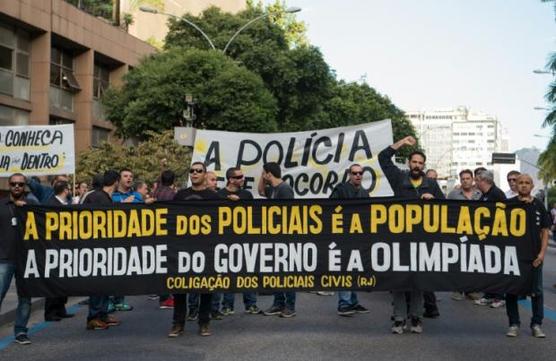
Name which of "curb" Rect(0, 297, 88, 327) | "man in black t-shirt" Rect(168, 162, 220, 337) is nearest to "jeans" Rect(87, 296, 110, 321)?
"man in black t-shirt" Rect(168, 162, 220, 337)

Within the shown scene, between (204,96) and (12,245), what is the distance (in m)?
22.9

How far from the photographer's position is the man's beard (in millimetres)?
9078

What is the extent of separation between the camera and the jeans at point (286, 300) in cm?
990

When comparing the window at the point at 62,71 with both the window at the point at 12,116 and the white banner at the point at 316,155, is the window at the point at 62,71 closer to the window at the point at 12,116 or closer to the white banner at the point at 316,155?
the window at the point at 12,116

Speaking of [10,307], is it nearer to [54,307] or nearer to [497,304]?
[54,307]

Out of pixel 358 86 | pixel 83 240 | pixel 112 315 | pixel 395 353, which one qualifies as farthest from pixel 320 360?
pixel 358 86

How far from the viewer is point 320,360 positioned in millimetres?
7242

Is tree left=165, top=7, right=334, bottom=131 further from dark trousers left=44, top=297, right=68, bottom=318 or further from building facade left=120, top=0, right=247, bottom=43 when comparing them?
dark trousers left=44, top=297, right=68, bottom=318

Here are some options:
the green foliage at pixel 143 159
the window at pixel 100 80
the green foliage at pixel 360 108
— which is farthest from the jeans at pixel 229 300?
the green foliage at pixel 360 108

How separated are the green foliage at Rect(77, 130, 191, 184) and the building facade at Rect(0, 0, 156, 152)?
582 centimetres

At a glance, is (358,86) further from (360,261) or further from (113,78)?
(360,261)

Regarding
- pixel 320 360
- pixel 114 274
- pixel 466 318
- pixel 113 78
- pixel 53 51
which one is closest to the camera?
pixel 320 360

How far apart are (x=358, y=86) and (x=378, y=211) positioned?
231 feet

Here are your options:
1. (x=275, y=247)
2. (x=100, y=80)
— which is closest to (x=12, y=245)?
(x=275, y=247)
